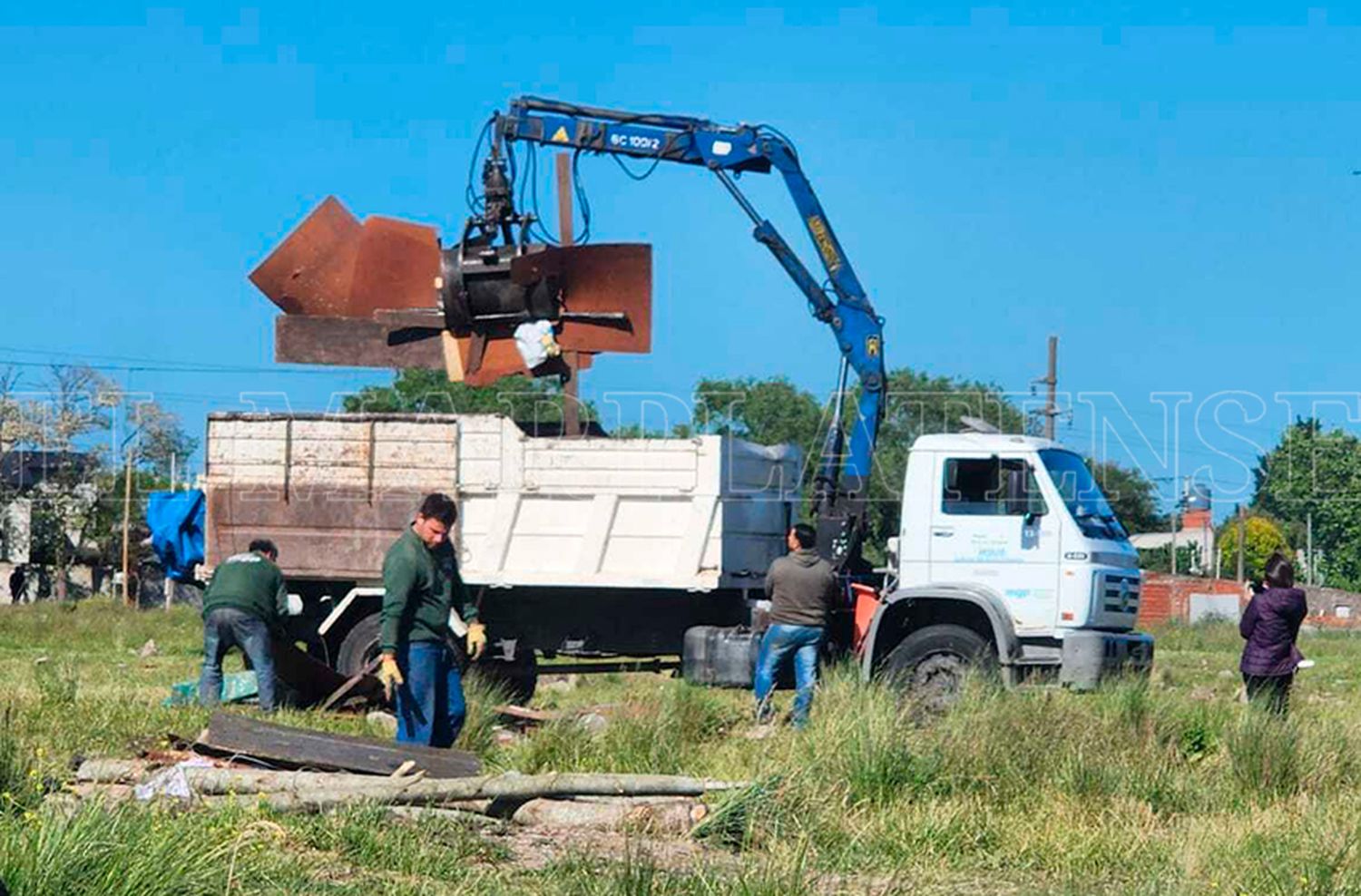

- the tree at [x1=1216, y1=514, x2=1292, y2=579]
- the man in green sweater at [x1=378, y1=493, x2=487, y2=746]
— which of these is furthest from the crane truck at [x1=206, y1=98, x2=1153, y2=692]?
the tree at [x1=1216, y1=514, x2=1292, y2=579]

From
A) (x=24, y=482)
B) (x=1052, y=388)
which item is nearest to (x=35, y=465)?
(x=24, y=482)

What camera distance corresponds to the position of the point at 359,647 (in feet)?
55.7

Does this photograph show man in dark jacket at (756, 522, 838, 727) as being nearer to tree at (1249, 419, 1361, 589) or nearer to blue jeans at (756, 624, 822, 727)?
blue jeans at (756, 624, 822, 727)

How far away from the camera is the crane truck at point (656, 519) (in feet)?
51.9

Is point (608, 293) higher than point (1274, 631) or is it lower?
higher

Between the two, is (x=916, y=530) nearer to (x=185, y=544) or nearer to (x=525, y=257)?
(x=525, y=257)

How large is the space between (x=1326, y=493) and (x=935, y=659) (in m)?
73.9

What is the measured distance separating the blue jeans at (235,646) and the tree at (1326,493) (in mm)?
69379

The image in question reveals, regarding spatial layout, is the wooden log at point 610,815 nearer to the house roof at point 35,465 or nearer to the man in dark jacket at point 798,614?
the man in dark jacket at point 798,614

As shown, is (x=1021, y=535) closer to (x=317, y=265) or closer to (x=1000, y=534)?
(x=1000, y=534)

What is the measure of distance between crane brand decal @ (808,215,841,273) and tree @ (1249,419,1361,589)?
2550 inches

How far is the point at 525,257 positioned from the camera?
16.8 metres

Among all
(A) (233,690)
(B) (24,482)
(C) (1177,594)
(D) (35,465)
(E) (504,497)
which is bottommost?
(C) (1177,594)

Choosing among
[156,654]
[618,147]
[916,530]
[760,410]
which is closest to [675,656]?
[916,530]
